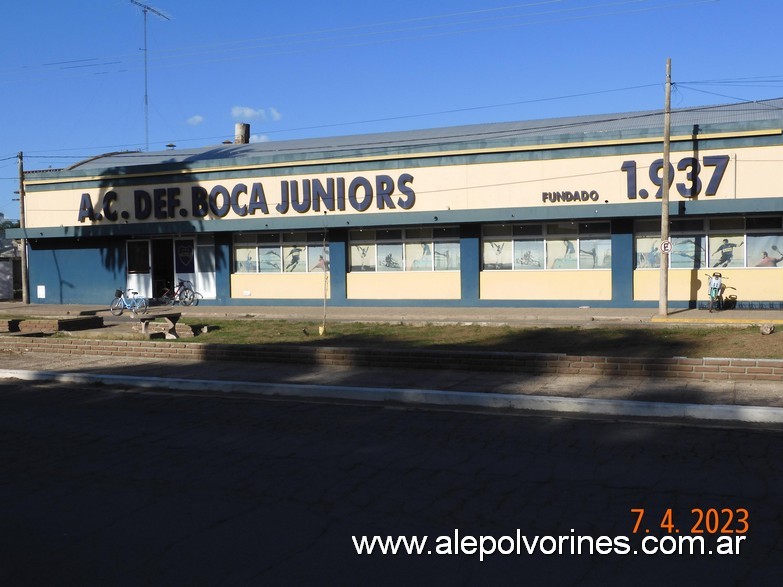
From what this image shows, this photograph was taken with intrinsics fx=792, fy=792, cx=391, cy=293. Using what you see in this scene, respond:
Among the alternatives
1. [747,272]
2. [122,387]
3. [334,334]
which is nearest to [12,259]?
[334,334]

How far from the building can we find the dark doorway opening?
72mm

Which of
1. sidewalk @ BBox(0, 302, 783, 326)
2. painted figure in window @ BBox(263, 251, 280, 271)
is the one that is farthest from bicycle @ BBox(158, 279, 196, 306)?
painted figure in window @ BBox(263, 251, 280, 271)

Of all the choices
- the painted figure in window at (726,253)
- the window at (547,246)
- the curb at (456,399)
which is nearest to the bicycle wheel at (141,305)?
the window at (547,246)

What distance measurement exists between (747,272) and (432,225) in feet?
33.1

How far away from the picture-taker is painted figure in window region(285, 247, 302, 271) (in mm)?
29828

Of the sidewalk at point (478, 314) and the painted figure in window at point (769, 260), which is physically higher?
the painted figure in window at point (769, 260)

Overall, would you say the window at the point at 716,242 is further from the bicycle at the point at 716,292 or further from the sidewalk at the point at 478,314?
the sidewalk at the point at 478,314

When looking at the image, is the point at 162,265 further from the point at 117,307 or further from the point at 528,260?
the point at 528,260

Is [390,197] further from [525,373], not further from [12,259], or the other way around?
[12,259]

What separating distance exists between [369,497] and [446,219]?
20.3m

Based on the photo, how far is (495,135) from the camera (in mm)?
29609

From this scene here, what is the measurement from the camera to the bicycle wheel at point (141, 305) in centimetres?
2805

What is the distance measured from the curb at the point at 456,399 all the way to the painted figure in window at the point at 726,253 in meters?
16.0

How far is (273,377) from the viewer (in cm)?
1322
